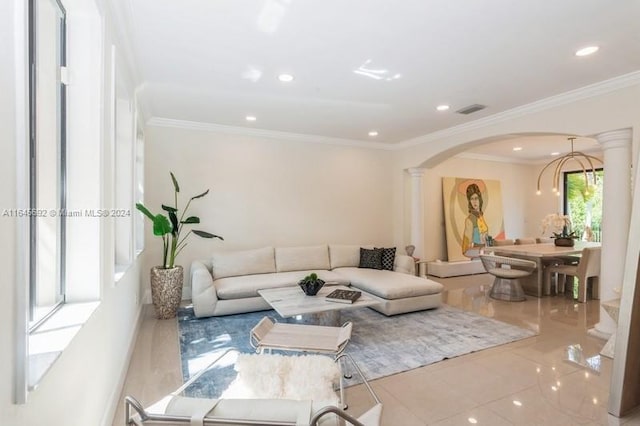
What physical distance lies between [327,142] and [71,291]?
16.0 ft

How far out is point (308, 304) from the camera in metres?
3.38

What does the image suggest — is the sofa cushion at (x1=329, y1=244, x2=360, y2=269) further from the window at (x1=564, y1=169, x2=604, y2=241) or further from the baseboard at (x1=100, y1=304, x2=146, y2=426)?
the window at (x1=564, y1=169, x2=604, y2=241)

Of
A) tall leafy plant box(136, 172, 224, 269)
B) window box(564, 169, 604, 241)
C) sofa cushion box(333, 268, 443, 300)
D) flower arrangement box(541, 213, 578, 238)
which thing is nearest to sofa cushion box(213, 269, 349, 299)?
sofa cushion box(333, 268, 443, 300)

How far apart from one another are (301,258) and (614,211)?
13.3 feet

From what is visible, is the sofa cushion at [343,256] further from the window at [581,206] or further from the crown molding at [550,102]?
the window at [581,206]

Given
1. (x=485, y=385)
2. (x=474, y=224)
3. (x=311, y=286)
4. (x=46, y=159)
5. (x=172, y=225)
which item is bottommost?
(x=485, y=385)

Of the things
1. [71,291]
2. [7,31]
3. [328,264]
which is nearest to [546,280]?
[328,264]

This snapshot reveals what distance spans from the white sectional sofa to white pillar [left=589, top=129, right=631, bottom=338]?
1832mm

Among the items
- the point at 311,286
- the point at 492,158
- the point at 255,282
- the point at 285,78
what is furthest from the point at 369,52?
the point at 492,158

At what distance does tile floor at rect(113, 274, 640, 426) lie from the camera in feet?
7.43

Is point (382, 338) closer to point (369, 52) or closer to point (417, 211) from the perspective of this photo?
point (369, 52)

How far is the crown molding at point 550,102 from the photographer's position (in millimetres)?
3379

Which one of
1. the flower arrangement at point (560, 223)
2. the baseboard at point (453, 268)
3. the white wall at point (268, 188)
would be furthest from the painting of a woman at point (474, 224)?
the white wall at point (268, 188)

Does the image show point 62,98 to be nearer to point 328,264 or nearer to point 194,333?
point 194,333
